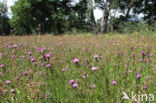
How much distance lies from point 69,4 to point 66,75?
25317 millimetres

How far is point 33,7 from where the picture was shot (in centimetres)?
2661

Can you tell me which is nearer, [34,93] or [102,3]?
[34,93]

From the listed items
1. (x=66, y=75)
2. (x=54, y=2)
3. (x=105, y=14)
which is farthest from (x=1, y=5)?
(x=66, y=75)

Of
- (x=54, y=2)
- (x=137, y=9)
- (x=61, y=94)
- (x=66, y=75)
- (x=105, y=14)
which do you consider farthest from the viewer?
(x=137, y=9)

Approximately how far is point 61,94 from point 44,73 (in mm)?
375

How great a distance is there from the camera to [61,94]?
62.1 inches

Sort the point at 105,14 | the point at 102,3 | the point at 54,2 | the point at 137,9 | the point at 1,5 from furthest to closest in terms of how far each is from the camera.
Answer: the point at 1,5 → the point at 137,9 → the point at 54,2 → the point at 102,3 → the point at 105,14

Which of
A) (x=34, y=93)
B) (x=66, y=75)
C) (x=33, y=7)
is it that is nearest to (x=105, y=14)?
(x=66, y=75)

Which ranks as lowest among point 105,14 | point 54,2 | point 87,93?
point 87,93

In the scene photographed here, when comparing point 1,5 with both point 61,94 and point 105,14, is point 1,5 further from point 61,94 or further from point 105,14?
point 61,94

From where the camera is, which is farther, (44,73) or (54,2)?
(54,2)

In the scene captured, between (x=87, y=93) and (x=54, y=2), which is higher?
(x=54, y=2)

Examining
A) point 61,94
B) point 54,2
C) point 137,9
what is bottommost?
point 61,94

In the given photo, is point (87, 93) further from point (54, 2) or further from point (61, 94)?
point (54, 2)
